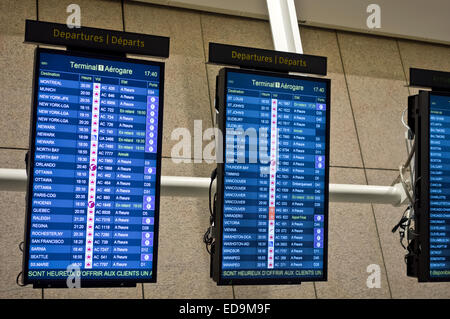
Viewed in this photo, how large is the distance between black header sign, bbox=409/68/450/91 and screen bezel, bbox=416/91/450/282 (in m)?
0.05

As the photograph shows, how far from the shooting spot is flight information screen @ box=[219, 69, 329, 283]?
3.03 m

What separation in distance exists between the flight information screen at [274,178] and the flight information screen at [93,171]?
0.33 meters

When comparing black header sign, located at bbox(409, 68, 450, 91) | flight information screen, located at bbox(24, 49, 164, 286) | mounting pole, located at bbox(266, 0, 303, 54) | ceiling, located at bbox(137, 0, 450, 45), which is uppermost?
ceiling, located at bbox(137, 0, 450, 45)

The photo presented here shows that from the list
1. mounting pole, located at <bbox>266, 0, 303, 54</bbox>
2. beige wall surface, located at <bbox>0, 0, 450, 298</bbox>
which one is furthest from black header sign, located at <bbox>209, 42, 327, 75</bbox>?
beige wall surface, located at <bbox>0, 0, 450, 298</bbox>

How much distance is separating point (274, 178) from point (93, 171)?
781 mm

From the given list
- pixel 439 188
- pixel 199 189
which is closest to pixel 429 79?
pixel 439 188

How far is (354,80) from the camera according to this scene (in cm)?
516

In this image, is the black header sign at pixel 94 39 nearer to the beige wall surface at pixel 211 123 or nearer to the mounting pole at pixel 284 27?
the mounting pole at pixel 284 27

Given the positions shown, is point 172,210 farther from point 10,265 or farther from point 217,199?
point 217,199

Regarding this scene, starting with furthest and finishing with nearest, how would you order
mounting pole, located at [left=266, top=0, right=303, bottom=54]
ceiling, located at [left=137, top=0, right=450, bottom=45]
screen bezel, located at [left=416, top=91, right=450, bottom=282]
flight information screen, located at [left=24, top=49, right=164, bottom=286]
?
1. ceiling, located at [left=137, top=0, right=450, bottom=45]
2. mounting pole, located at [left=266, top=0, right=303, bottom=54]
3. screen bezel, located at [left=416, top=91, right=450, bottom=282]
4. flight information screen, located at [left=24, top=49, right=164, bottom=286]

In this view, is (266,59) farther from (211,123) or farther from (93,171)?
(211,123)

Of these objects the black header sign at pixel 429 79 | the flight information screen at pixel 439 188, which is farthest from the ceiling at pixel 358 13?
the flight information screen at pixel 439 188

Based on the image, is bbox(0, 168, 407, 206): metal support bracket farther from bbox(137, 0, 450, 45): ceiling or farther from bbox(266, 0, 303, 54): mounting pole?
bbox(137, 0, 450, 45): ceiling

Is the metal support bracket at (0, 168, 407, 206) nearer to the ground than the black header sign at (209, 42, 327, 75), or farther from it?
nearer to the ground
